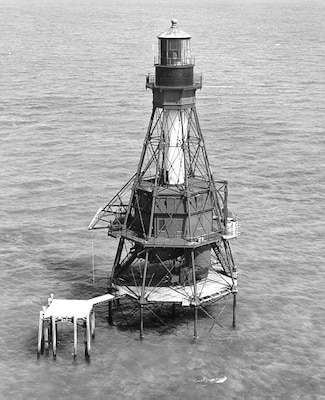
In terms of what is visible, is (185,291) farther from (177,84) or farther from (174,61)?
(174,61)

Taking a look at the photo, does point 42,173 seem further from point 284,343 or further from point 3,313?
point 284,343

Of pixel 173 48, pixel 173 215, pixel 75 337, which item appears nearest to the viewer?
pixel 75 337

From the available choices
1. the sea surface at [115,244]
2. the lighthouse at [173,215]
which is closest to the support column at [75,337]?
the sea surface at [115,244]

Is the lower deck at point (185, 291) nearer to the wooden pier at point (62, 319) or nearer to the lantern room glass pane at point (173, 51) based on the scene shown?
the wooden pier at point (62, 319)

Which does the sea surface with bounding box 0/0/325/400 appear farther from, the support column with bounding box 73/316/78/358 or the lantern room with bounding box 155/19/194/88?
the lantern room with bounding box 155/19/194/88

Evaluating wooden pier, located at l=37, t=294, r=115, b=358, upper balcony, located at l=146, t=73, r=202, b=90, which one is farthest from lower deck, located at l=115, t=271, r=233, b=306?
upper balcony, located at l=146, t=73, r=202, b=90

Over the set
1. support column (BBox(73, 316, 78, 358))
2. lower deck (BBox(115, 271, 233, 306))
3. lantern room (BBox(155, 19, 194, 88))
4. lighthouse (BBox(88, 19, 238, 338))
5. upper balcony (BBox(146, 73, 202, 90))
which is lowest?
support column (BBox(73, 316, 78, 358))

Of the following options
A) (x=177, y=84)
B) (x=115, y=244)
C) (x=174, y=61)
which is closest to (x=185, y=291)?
(x=177, y=84)
